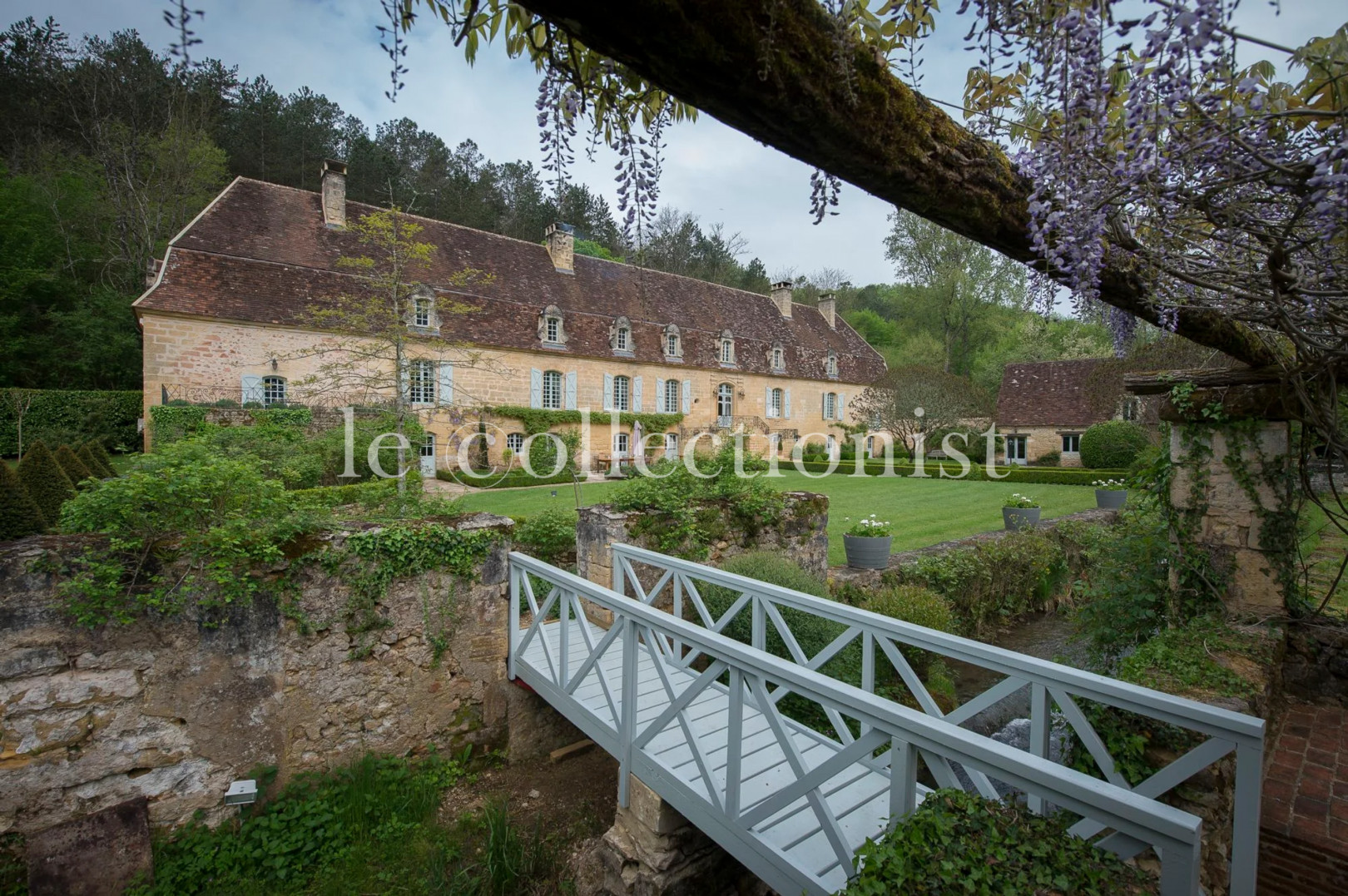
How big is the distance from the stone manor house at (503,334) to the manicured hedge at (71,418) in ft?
12.6

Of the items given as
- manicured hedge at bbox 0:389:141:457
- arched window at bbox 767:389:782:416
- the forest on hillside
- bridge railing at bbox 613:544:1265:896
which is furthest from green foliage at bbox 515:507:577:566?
arched window at bbox 767:389:782:416

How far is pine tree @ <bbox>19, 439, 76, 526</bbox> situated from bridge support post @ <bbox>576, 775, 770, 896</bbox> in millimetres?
6638

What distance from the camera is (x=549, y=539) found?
7.52 meters

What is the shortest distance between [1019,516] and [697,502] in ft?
21.3

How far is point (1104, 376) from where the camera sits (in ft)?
Answer: 63.0

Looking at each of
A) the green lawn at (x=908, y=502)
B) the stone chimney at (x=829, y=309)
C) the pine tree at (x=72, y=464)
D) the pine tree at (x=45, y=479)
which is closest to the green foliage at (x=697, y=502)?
the green lawn at (x=908, y=502)

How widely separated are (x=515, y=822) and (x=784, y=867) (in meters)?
2.62

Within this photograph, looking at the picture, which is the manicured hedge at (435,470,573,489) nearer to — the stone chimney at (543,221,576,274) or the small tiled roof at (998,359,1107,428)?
the stone chimney at (543,221,576,274)

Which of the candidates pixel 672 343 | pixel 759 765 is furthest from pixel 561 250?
pixel 759 765

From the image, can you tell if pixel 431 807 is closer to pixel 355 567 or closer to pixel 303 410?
pixel 355 567

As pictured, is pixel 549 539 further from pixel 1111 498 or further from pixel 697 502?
pixel 1111 498

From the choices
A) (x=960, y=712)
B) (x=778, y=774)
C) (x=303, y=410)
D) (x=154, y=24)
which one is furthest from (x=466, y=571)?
(x=303, y=410)

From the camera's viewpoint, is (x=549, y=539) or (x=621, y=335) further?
(x=621, y=335)

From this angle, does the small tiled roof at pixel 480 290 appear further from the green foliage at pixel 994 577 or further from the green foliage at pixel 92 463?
the green foliage at pixel 994 577
